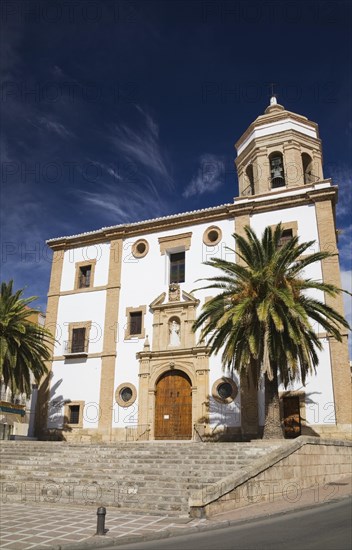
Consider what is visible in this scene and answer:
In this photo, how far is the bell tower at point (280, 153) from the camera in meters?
23.6

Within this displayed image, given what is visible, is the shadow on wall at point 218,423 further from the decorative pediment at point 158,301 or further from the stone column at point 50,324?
the stone column at point 50,324

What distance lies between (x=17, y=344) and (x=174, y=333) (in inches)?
290

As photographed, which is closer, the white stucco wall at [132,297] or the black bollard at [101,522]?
the black bollard at [101,522]

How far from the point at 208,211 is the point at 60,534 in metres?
18.0

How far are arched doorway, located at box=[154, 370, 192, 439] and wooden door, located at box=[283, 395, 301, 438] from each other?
14.2 ft

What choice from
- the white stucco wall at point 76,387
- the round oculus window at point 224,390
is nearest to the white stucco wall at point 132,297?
the white stucco wall at point 76,387

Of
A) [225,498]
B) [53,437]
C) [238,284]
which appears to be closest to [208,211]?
[238,284]

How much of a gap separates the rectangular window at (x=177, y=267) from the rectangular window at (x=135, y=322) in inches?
97.4

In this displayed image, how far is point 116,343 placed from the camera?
23.8 metres

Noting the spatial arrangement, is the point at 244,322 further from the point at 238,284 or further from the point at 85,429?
the point at 85,429

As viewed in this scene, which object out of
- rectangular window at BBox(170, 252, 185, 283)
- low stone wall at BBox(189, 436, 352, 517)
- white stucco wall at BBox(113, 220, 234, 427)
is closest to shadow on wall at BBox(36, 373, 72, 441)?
white stucco wall at BBox(113, 220, 234, 427)

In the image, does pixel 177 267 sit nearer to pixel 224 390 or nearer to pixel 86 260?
pixel 86 260

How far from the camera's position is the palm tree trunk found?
16594 mm

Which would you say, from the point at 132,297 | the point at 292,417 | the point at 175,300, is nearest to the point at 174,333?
the point at 175,300
